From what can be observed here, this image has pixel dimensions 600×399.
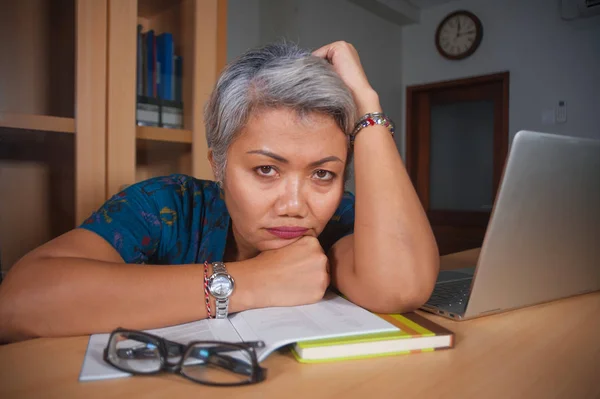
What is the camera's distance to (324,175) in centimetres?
89

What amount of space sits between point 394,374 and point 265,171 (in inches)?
17.6

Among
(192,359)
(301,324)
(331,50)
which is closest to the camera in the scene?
(192,359)

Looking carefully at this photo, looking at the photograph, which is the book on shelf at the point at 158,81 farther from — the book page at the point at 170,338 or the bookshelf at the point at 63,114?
the book page at the point at 170,338

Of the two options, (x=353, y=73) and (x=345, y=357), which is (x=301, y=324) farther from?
(x=353, y=73)

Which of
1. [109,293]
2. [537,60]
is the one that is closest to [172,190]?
[109,293]

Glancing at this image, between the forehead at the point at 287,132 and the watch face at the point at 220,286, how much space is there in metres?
0.25

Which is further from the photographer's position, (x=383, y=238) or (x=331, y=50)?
(x=331, y=50)

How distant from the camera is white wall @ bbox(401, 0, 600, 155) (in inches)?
150

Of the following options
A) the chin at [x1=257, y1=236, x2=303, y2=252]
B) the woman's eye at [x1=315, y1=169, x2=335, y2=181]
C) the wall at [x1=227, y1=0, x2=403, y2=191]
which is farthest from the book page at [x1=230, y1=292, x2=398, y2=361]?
the wall at [x1=227, y1=0, x2=403, y2=191]

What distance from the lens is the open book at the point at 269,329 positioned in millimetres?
555

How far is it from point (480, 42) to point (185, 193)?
13.5 feet

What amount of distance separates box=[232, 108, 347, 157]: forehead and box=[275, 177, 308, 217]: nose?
58 mm

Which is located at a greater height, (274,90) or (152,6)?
(152,6)

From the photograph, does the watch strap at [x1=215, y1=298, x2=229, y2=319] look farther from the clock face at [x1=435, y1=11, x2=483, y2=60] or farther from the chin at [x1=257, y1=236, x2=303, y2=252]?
the clock face at [x1=435, y1=11, x2=483, y2=60]
